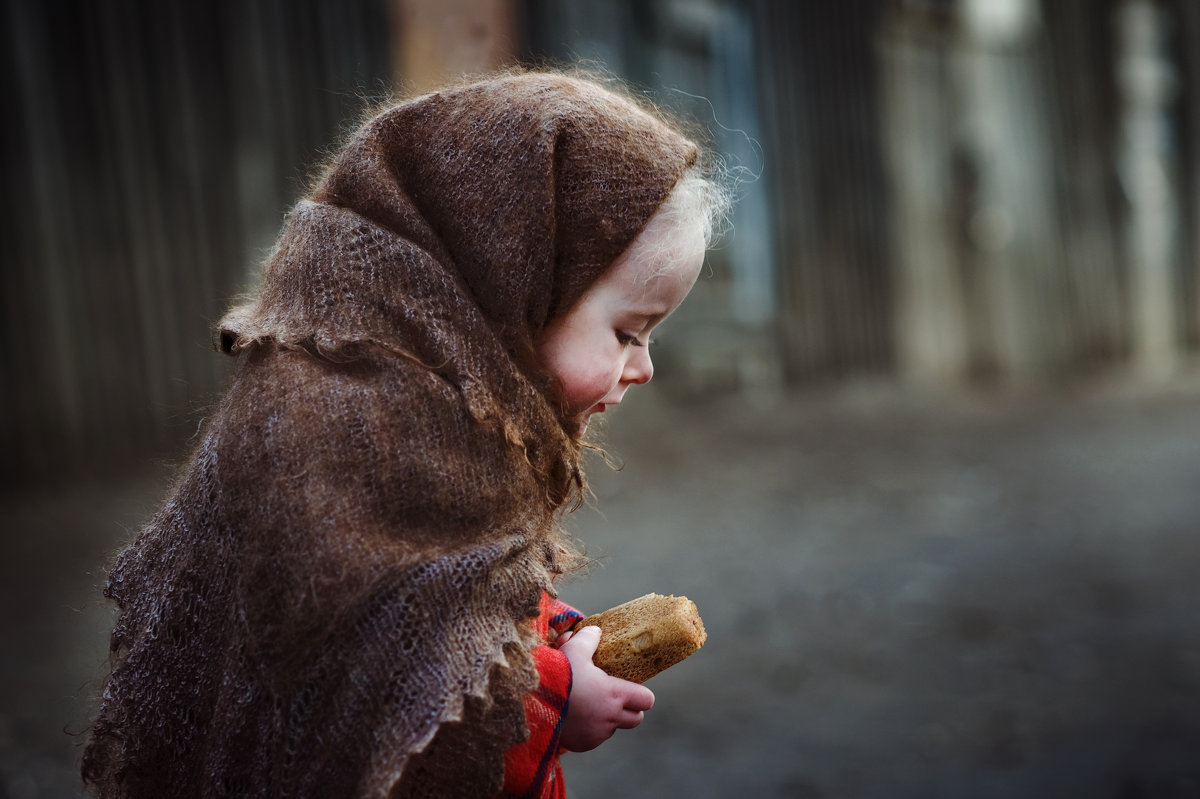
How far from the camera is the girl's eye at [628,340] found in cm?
142

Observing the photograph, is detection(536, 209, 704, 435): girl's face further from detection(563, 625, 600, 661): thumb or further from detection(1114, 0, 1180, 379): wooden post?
detection(1114, 0, 1180, 379): wooden post

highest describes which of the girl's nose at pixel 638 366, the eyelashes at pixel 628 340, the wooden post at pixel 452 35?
the wooden post at pixel 452 35

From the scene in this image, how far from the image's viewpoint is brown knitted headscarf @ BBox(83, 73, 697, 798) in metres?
1.11

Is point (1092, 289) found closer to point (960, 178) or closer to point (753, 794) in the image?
point (960, 178)

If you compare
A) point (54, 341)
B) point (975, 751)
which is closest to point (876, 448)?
point (975, 751)

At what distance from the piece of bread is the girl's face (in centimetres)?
27

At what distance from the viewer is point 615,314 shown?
139 centimetres

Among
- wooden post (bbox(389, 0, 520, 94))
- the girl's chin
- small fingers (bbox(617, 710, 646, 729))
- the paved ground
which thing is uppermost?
wooden post (bbox(389, 0, 520, 94))

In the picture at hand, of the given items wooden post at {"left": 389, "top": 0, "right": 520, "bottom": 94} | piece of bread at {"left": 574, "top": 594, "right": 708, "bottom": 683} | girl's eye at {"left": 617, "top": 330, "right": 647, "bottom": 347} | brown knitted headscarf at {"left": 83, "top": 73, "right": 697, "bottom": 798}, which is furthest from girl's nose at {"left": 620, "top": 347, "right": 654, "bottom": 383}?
wooden post at {"left": 389, "top": 0, "right": 520, "bottom": 94}

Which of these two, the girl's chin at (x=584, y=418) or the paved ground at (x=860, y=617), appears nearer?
the girl's chin at (x=584, y=418)

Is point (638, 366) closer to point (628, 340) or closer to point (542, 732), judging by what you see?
point (628, 340)

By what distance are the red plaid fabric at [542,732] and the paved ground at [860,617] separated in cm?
65

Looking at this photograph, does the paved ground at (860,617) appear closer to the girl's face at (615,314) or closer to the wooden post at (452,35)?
the girl's face at (615,314)

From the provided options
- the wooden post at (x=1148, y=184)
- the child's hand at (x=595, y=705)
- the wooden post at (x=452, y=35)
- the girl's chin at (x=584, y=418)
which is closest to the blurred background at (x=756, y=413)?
the wooden post at (x=452, y=35)
